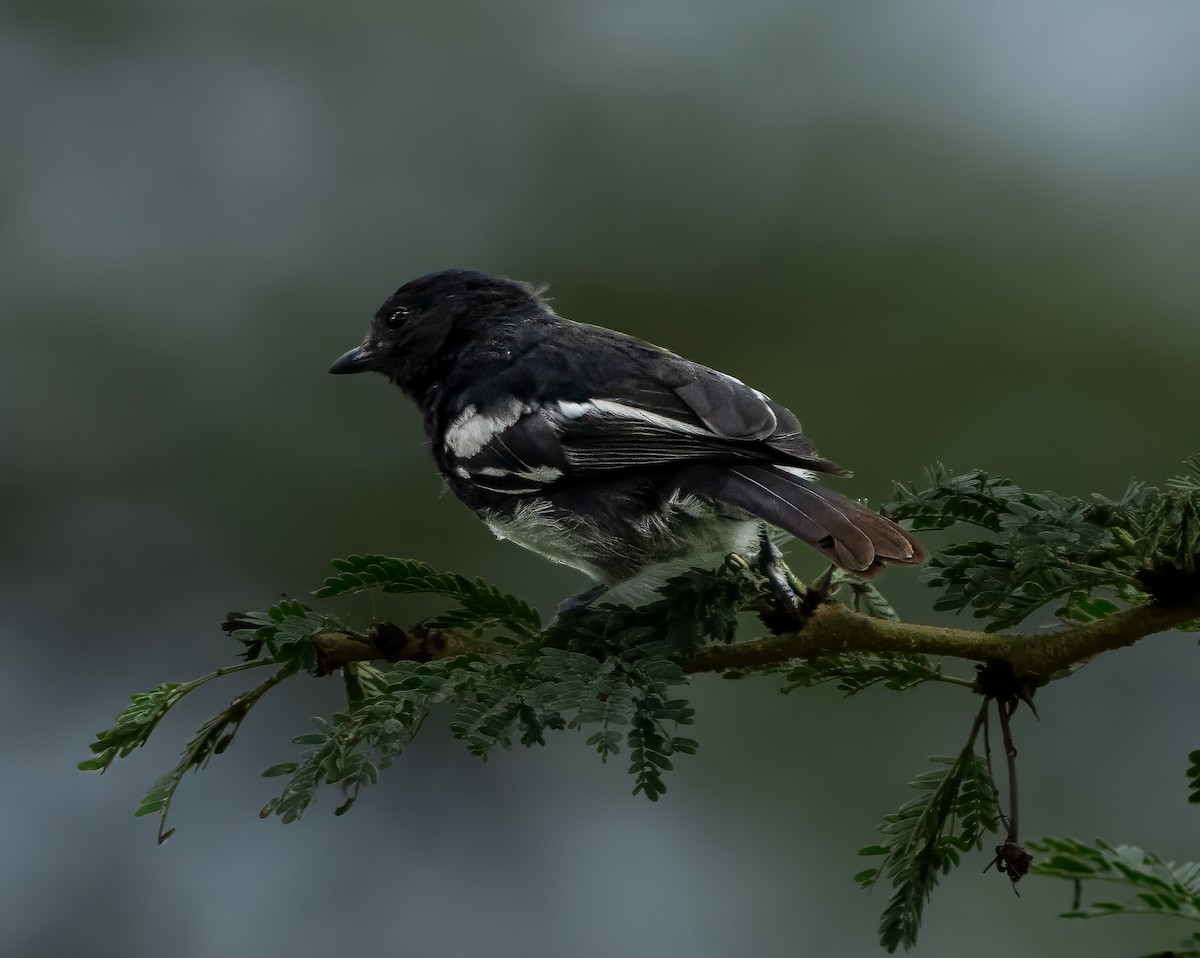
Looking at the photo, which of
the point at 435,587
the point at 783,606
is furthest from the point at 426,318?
the point at 783,606

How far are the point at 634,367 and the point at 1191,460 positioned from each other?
1.80 meters

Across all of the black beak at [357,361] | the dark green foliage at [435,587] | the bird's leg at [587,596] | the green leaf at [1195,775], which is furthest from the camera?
the black beak at [357,361]

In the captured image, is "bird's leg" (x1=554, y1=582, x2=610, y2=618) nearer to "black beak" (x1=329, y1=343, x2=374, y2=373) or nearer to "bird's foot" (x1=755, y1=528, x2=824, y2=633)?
"bird's foot" (x1=755, y1=528, x2=824, y2=633)

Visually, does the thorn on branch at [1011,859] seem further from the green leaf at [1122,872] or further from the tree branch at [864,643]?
the green leaf at [1122,872]

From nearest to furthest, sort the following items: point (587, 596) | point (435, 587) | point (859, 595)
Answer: point (435, 587) → point (859, 595) → point (587, 596)

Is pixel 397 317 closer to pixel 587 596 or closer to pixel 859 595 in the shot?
pixel 587 596

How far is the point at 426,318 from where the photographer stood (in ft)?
14.2

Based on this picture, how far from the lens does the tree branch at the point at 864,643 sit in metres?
1.94

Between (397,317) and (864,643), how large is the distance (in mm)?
2606

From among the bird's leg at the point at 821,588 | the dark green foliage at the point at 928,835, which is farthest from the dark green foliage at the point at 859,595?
the dark green foliage at the point at 928,835

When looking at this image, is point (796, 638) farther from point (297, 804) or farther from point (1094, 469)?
point (1094, 469)

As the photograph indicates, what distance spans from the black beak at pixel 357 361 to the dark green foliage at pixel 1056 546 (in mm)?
2536

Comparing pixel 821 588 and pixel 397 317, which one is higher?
pixel 397 317

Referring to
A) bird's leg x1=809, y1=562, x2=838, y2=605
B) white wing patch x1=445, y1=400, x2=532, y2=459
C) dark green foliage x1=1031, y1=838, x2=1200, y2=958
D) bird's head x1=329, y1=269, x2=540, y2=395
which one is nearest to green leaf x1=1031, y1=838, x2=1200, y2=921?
dark green foliage x1=1031, y1=838, x2=1200, y2=958
